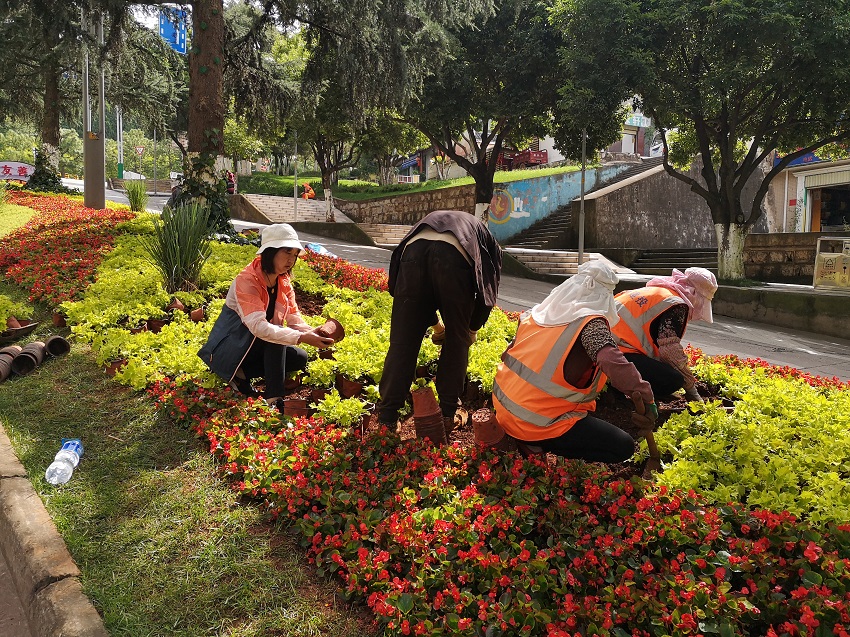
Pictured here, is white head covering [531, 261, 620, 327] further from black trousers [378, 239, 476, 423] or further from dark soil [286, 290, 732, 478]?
dark soil [286, 290, 732, 478]

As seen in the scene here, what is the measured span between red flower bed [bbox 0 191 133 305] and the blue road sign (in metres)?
4.91

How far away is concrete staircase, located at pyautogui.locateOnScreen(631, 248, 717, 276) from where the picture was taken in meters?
18.3

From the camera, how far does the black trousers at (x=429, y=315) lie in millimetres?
3684

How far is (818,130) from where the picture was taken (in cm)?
1452

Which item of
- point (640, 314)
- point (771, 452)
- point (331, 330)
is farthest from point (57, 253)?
point (771, 452)

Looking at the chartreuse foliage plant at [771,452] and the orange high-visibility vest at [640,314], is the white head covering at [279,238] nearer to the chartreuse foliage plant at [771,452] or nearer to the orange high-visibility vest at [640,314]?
the orange high-visibility vest at [640,314]

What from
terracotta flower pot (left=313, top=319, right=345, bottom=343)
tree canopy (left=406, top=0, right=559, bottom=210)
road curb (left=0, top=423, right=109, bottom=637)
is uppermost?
tree canopy (left=406, top=0, right=559, bottom=210)

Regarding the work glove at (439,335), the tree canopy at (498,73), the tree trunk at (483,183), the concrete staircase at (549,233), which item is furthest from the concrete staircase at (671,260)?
the work glove at (439,335)

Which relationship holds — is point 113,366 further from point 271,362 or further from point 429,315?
point 429,315

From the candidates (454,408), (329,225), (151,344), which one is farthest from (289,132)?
(454,408)

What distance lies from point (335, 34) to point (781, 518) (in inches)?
507

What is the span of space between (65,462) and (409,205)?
85.7ft

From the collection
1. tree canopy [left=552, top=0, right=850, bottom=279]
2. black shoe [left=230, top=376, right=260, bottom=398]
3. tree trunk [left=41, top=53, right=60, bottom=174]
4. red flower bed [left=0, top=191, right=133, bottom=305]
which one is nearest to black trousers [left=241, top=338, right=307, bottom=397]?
black shoe [left=230, top=376, right=260, bottom=398]

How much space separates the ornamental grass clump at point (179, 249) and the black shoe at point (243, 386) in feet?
9.45
